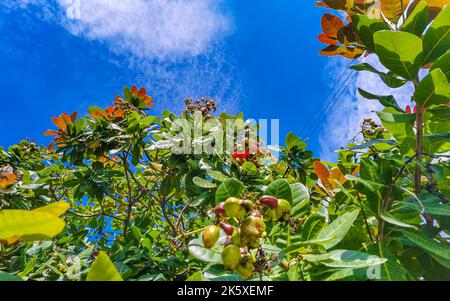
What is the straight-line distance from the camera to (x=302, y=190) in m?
0.97

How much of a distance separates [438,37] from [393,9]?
0.26 meters

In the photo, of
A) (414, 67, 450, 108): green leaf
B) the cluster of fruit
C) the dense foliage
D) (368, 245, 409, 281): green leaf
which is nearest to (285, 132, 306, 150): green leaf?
the dense foliage

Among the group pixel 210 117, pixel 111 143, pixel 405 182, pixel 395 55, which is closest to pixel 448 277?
pixel 405 182

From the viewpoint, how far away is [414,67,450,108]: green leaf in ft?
Answer: 3.19

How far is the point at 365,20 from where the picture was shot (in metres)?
1.14

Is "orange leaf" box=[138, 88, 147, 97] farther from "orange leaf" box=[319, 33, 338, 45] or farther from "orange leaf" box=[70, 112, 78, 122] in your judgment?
"orange leaf" box=[319, 33, 338, 45]

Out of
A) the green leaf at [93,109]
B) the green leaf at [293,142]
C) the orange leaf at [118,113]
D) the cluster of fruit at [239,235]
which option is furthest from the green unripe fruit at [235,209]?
the green leaf at [93,109]

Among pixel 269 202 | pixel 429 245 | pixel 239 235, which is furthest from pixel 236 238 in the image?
pixel 429 245

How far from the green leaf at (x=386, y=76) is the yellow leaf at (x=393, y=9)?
0.64ft

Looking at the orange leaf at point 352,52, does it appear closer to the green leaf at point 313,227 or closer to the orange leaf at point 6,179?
the green leaf at point 313,227

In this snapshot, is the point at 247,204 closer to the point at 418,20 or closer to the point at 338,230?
the point at 338,230

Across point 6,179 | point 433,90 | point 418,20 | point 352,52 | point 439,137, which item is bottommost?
point 439,137

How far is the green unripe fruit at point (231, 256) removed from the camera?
2.12 feet
